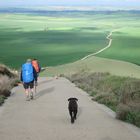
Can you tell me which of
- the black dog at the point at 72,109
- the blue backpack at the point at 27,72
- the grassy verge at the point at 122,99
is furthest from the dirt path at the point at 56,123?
the blue backpack at the point at 27,72

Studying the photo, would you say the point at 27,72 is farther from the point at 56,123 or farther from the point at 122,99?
the point at 56,123

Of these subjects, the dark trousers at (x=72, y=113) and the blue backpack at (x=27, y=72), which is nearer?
the dark trousers at (x=72, y=113)

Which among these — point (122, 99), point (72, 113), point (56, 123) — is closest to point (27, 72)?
point (122, 99)


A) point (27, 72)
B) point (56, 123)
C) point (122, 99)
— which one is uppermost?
point (27, 72)

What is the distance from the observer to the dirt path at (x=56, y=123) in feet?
30.2

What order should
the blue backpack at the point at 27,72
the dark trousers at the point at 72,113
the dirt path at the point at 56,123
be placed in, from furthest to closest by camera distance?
the blue backpack at the point at 27,72 → the dark trousers at the point at 72,113 → the dirt path at the point at 56,123

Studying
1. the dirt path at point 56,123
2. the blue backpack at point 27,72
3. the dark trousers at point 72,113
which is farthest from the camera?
the blue backpack at point 27,72

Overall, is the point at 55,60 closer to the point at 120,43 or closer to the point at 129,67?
the point at 129,67

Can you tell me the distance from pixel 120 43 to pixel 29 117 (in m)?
81.7

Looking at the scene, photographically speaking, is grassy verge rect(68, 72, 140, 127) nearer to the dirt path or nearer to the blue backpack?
the dirt path

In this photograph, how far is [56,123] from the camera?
34.9 feet

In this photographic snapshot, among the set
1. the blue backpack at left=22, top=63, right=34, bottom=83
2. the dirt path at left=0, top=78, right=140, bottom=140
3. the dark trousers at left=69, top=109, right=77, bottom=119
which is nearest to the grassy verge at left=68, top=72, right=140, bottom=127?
the dirt path at left=0, top=78, right=140, bottom=140

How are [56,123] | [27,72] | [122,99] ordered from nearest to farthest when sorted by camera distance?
→ [56,123], [122,99], [27,72]

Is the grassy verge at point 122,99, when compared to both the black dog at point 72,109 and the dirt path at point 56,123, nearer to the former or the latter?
the dirt path at point 56,123
